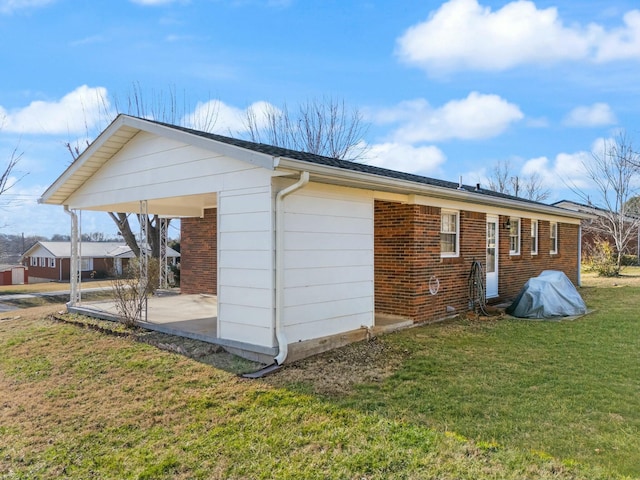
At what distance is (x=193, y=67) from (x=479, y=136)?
14669 millimetres

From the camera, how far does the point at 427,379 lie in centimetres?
525

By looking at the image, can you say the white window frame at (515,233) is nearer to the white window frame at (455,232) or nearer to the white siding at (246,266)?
the white window frame at (455,232)

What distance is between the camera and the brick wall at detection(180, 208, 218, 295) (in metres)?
12.1

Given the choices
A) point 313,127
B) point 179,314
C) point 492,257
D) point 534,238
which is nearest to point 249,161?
point 179,314

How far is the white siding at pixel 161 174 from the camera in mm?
6387

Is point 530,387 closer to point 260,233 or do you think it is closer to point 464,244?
point 260,233

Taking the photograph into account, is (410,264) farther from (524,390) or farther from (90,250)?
(90,250)

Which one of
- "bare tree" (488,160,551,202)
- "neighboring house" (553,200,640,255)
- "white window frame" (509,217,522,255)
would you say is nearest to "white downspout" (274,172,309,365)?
"white window frame" (509,217,522,255)

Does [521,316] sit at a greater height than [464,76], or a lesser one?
lesser

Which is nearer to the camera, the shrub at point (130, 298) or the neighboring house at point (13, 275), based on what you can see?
the shrub at point (130, 298)

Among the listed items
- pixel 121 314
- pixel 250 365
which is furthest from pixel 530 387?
pixel 121 314

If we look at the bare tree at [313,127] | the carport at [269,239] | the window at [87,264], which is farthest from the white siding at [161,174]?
the window at [87,264]

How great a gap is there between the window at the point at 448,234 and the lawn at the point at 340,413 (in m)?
2.62

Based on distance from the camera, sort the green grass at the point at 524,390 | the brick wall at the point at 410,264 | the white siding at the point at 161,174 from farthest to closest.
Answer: the brick wall at the point at 410,264 → the white siding at the point at 161,174 → the green grass at the point at 524,390
